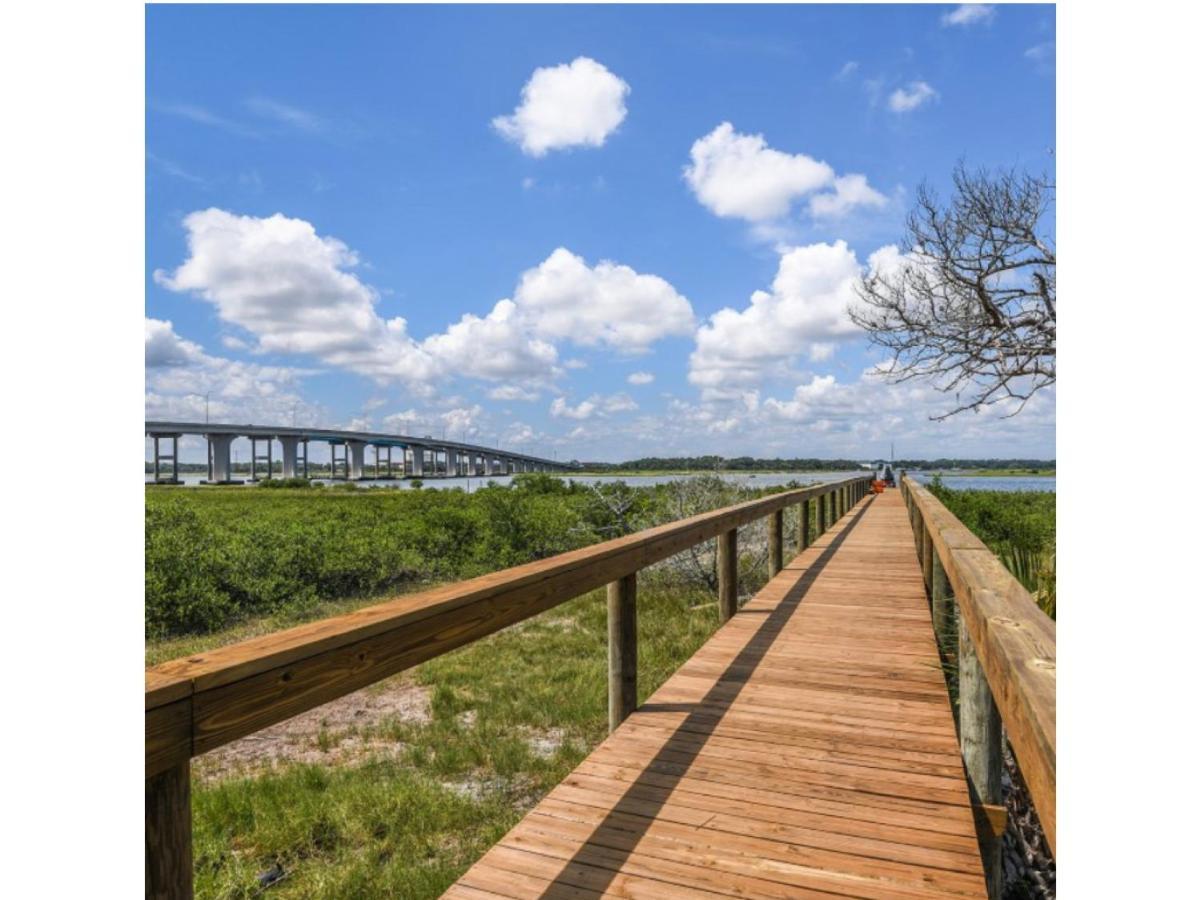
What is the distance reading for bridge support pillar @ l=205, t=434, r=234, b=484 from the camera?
5197 centimetres

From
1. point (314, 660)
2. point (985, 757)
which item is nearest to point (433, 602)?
point (314, 660)

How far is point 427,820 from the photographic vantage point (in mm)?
4020

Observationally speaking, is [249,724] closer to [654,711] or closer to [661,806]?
[661,806]

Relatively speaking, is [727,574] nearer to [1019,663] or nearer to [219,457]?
[1019,663]

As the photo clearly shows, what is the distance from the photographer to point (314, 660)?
1664mm

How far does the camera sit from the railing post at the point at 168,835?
1.30 meters

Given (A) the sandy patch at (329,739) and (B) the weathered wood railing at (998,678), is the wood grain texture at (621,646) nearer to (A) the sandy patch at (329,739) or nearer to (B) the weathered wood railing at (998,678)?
(B) the weathered wood railing at (998,678)

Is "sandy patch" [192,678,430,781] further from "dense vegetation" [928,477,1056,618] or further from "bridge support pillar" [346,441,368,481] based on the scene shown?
"bridge support pillar" [346,441,368,481]

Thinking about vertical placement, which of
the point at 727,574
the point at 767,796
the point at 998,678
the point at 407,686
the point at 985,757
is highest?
the point at 998,678

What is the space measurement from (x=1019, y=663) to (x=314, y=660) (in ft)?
5.11

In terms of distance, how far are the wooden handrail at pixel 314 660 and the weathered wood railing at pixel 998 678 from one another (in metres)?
1.48

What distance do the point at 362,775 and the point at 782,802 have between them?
3188mm

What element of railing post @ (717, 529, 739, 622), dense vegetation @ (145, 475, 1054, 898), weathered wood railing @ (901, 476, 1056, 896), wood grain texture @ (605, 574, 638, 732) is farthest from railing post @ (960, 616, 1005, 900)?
railing post @ (717, 529, 739, 622)

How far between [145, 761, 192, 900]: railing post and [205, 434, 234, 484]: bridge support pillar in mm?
56230
